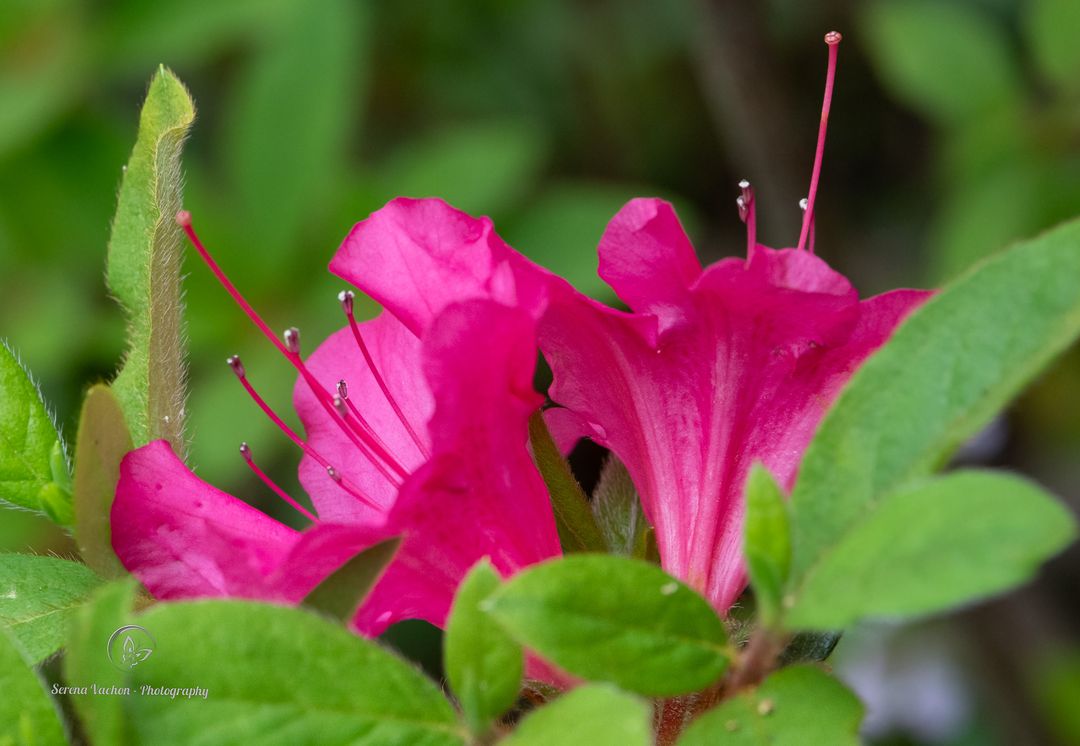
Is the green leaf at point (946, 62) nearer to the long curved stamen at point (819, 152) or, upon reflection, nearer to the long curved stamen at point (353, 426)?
the long curved stamen at point (819, 152)

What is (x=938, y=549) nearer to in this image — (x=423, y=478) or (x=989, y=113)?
(x=423, y=478)

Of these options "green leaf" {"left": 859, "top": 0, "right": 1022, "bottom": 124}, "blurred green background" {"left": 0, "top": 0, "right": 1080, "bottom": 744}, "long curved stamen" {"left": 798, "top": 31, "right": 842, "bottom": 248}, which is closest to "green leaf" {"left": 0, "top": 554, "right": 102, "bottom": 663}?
"long curved stamen" {"left": 798, "top": 31, "right": 842, "bottom": 248}

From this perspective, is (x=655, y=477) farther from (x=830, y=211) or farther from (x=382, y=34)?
(x=382, y=34)

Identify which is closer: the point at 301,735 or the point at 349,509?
the point at 301,735

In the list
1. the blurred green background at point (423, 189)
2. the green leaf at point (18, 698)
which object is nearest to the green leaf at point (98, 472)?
the green leaf at point (18, 698)

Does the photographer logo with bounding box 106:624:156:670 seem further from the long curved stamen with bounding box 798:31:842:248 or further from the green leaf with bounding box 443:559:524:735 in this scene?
the long curved stamen with bounding box 798:31:842:248

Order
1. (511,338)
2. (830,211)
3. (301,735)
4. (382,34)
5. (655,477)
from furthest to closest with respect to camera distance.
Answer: (382,34) < (830,211) < (655,477) < (511,338) < (301,735)

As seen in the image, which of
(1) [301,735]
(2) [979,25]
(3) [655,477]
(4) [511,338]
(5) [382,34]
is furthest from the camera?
(5) [382,34]

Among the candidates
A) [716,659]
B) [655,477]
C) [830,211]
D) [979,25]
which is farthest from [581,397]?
[979,25]
